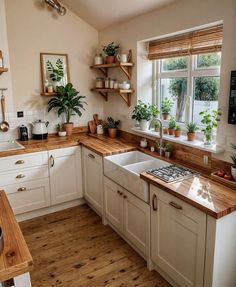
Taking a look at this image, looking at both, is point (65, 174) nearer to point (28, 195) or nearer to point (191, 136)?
point (28, 195)

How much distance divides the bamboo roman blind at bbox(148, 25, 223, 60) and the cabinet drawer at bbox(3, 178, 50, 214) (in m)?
1.97

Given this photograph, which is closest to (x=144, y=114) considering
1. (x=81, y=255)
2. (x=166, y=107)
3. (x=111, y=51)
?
(x=166, y=107)

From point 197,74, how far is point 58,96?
183cm

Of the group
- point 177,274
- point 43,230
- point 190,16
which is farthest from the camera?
point 43,230

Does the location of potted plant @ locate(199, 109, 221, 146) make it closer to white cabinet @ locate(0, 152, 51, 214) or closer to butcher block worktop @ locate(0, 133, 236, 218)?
butcher block worktop @ locate(0, 133, 236, 218)

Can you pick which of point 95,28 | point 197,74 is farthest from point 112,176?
point 95,28

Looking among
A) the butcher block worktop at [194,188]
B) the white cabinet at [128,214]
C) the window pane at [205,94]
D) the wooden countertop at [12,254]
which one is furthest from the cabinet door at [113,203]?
the wooden countertop at [12,254]

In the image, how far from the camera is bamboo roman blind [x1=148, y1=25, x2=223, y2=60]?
2.21 meters

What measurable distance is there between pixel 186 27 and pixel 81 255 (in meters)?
2.32

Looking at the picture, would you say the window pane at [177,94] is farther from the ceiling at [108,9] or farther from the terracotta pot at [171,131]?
the ceiling at [108,9]

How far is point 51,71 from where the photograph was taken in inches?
136

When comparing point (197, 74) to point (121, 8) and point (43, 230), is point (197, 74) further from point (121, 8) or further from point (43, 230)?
point (43, 230)

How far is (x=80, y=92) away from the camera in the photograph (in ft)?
12.2

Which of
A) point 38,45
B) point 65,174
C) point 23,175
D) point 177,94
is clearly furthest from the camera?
point 38,45
